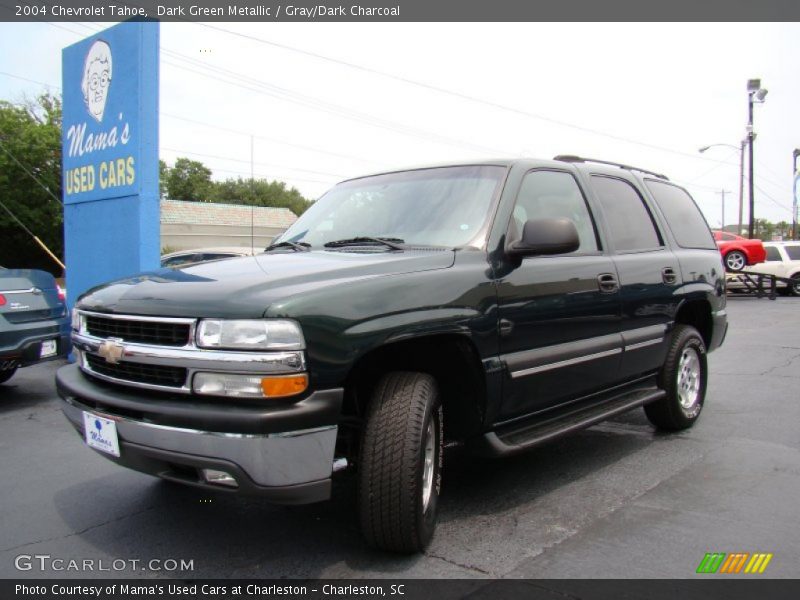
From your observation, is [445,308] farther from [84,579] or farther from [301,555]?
[84,579]

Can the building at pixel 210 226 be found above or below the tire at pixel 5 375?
above

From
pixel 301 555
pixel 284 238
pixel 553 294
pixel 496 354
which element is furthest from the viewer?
pixel 284 238

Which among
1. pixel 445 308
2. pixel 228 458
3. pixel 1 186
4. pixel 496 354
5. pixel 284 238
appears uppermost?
pixel 1 186

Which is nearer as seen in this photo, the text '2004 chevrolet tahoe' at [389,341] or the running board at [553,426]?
the text '2004 chevrolet tahoe' at [389,341]

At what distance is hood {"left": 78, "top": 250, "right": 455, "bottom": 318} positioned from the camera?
275 centimetres

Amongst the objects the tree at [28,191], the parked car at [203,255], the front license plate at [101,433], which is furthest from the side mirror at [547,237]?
the tree at [28,191]

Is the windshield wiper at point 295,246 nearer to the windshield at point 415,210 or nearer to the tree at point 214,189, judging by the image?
the windshield at point 415,210

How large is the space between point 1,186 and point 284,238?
35.0 metres

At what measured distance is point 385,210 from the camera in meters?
4.08

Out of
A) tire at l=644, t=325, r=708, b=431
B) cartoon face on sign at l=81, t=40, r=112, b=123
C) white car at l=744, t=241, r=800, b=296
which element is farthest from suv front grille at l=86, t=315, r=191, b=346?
white car at l=744, t=241, r=800, b=296

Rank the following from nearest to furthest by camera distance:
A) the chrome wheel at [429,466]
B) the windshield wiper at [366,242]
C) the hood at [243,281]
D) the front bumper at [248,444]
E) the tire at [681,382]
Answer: the front bumper at [248,444], the hood at [243,281], the chrome wheel at [429,466], the windshield wiper at [366,242], the tire at [681,382]

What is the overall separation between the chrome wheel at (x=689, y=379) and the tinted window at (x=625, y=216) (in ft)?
3.04

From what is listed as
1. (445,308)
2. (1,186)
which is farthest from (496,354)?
(1,186)

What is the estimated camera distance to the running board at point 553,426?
3.43 m
